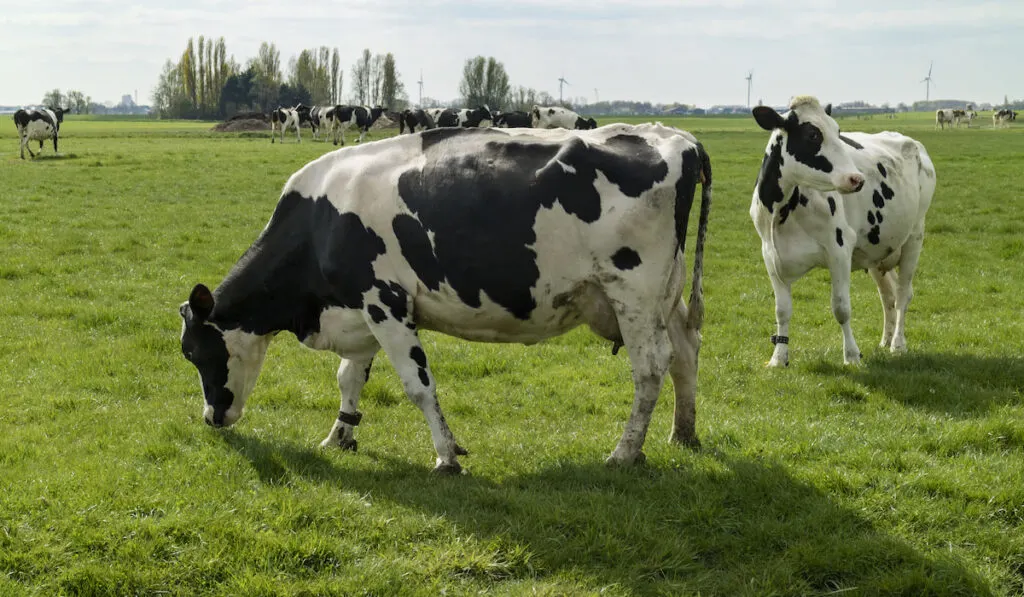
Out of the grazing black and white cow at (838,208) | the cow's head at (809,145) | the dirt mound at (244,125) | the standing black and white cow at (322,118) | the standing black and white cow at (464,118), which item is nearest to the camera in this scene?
the cow's head at (809,145)

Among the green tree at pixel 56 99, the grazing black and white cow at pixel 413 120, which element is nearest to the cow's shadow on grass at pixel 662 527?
the grazing black and white cow at pixel 413 120

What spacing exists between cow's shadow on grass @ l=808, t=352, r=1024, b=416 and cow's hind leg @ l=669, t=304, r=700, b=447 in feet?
8.25

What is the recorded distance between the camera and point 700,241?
6.88m

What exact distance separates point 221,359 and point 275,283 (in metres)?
0.87

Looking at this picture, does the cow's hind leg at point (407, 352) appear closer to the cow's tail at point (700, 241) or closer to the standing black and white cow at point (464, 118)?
the cow's tail at point (700, 241)

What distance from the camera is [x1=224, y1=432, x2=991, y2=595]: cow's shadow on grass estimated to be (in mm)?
5043

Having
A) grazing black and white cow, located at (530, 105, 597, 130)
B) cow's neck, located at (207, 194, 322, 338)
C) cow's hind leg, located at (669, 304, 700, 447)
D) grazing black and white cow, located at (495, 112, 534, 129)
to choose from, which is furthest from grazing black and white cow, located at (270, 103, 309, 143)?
cow's hind leg, located at (669, 304, 700, 447)

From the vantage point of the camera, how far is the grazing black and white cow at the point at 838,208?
30.0 ft

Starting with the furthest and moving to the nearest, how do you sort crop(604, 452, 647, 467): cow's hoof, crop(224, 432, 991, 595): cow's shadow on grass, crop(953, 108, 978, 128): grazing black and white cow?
crop(953, 108, 978, 128): grazing black and white cow, crop(604, 452, 647, 467): cow's hoof, crop(224, 432, 991, 595): cow's shadow on grass

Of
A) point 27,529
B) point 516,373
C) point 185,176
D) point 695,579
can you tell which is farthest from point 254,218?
point 695,579

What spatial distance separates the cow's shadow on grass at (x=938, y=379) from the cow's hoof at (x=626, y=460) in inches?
126

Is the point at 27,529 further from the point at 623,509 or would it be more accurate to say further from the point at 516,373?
the point at 516,373

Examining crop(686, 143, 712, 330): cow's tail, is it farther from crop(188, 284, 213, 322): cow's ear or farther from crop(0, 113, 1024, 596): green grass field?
crop(188, 284, 213, 322): cow's ear

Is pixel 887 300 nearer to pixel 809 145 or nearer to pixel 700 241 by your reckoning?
pixel 809 145
